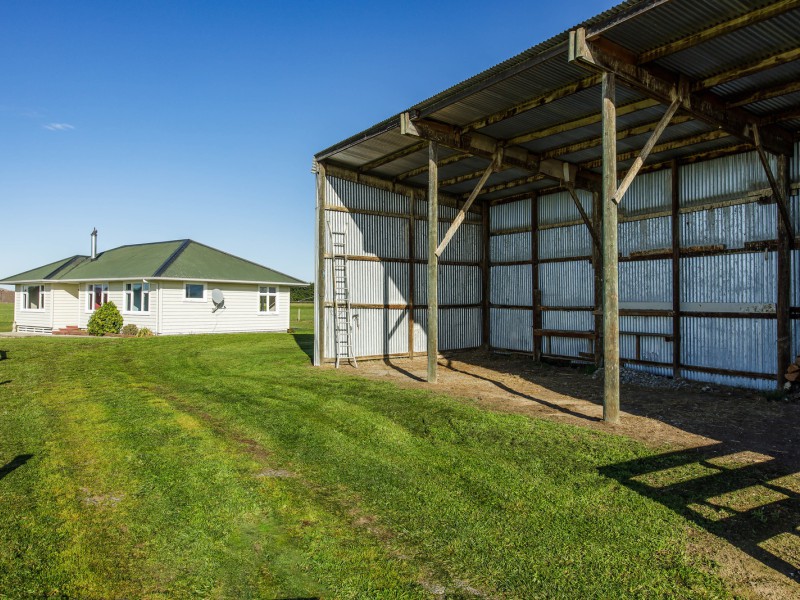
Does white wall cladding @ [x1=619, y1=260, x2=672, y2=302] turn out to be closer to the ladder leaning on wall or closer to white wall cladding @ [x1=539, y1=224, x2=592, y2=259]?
white wall cladding @ [x1=539, y1=224, x2=592, y2=259]

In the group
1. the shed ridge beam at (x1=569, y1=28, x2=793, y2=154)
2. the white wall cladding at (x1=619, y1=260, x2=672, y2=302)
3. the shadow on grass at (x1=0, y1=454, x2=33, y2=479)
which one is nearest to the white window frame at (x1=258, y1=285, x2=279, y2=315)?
the white wall cladding at (x1=619, y1=260, x2=672, y2=302)

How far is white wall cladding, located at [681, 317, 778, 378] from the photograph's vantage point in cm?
1083

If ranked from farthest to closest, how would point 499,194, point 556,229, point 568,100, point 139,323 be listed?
1. point 139,323
2. point 499,194
3. point 556,229
4. point 568,100

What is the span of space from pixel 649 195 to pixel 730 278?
9.88ft

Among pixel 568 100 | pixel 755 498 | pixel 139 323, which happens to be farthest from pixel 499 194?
pixel 139 323

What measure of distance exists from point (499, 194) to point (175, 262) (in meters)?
16.4

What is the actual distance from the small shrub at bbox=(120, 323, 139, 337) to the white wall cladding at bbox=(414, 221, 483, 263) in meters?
14.4

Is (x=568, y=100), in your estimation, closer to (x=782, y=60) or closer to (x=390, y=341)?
(x=782, y=60)

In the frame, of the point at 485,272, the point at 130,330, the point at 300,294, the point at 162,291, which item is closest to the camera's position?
the point at 485,272

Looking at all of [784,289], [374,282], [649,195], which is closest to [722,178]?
[649,195]

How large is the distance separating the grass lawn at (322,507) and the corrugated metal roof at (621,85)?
19.9 feet

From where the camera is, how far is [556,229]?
16.0 metres

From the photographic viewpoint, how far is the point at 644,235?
13422mm

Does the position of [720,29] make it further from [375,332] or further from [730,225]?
[375,332]
